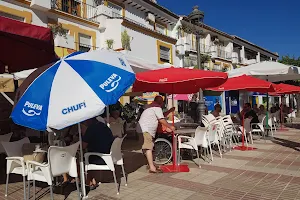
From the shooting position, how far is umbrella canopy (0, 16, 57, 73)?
4.20 metres

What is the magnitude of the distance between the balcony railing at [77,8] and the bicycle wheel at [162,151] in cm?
1147

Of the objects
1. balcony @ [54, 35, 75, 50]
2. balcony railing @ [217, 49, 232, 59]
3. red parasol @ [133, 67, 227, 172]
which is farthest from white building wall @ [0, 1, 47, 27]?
balcony railing @ [217, 49, 232, 59]

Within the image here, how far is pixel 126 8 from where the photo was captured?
67.2 ft

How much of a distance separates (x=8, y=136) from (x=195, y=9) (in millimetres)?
8123

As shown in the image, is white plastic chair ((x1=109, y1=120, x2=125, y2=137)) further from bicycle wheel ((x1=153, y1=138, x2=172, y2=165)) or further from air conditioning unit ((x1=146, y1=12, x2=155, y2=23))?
air conditioning unit ((x1=146, y1=12, x2=155, y2=23))

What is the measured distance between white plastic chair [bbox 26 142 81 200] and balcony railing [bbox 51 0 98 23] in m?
12.7

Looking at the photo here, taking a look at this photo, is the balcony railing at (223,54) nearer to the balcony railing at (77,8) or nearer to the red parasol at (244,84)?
the balcony railing at (77,8)

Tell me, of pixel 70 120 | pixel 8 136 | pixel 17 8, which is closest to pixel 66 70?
pixel 70 120

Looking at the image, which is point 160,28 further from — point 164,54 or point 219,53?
point 219,53

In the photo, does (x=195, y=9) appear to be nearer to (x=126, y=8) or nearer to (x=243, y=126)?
(x=243, y=126)

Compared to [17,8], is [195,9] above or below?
below

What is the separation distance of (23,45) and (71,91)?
2477 millimetres

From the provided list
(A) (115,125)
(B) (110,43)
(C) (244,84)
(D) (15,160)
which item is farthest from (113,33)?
(D) (15,160)

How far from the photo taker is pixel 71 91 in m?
3.49
